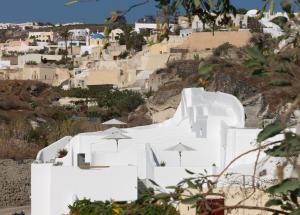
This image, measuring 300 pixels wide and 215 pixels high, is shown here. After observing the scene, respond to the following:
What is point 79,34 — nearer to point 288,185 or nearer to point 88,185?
point 88,185

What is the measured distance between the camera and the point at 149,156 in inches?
621

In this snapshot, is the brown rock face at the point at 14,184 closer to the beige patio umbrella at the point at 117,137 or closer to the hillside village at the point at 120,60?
the beige patio umbrella at the point at 117,137

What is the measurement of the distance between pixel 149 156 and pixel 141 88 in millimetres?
41981

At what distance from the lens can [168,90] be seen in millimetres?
39000

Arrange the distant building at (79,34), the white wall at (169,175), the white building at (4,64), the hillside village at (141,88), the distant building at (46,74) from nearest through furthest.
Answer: the hillside village at (141,88) < the white wall at (169,175) < the distant building at (46,74) < the white building at (4,64) < the distant building at (79,34)

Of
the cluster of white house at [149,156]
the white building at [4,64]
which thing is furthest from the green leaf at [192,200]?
the white building at [4,64]

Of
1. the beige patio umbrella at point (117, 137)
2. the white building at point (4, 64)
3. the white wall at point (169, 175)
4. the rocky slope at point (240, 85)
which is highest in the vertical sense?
the rocky slope at point (240, 85)

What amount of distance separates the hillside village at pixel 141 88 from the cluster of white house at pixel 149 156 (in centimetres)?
5

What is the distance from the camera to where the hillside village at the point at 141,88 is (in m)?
3.17

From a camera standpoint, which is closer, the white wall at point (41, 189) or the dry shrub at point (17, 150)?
the white wall at point (41, 189)

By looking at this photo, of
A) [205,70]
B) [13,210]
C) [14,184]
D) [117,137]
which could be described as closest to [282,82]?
[205,70]

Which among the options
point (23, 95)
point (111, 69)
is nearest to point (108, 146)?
point (23, 95)

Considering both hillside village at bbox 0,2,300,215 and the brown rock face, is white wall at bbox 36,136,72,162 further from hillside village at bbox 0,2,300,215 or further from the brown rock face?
the brown rock face

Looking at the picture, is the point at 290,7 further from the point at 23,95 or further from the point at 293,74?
the point at 23,95
